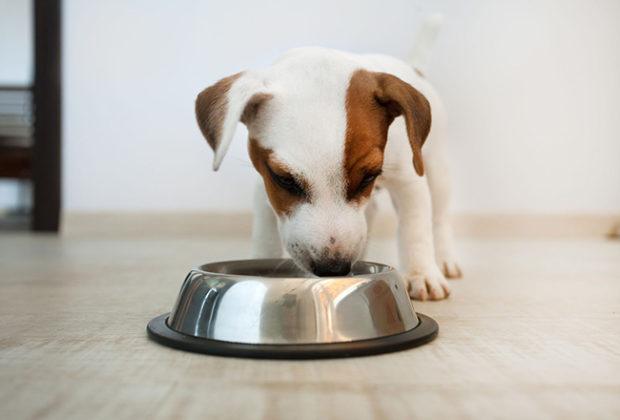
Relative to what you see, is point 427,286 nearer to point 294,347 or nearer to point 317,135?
point 317,135

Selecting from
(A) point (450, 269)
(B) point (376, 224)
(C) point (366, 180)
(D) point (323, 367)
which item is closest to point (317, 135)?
(C) point (366, 180)

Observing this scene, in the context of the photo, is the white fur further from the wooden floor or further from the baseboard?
the baseboard

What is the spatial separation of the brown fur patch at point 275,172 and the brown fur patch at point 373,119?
126mm

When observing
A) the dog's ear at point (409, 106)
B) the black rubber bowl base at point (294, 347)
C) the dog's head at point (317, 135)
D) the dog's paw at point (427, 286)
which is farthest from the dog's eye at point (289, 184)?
the dog's paw at point (427, 286)

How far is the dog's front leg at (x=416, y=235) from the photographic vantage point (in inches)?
74.7

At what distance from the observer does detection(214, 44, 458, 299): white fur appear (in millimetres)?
1509

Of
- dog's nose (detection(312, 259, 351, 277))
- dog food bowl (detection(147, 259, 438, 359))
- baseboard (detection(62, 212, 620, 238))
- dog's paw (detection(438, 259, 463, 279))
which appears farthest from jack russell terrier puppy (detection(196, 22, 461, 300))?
baseboard (detection(62, 212, 620, 238))

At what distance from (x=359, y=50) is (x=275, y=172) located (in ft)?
10.3

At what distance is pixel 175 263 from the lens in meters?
2.89

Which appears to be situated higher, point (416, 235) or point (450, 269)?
point (416, 235)

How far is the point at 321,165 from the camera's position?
59.1 inches

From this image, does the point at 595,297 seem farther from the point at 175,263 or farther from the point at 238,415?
the point at 175,263

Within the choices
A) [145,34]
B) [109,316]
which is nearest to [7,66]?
[145,34]

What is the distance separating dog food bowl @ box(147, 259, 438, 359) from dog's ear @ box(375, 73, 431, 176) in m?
0.43
